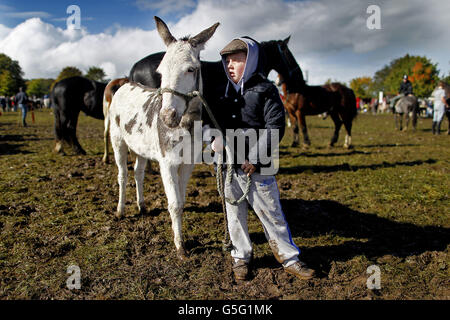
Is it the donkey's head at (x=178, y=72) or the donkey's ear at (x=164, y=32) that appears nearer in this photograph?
the donkey's head at (x=178, y=72)

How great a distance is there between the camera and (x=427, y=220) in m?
4.71

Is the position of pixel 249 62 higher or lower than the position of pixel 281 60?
lower

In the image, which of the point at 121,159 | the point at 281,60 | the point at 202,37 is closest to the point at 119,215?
the point at 121,159

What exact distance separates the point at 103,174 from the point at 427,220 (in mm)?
7298

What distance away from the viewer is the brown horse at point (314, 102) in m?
11.2

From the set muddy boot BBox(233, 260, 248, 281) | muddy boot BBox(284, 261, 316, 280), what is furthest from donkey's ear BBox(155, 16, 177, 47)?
muddy boot BBox(284, 261, 316, 280)

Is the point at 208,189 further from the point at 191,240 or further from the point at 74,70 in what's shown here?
the point at 74,70

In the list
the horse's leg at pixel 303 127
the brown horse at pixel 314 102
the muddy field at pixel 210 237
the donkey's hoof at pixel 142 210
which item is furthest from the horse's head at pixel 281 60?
the donkey's hoof at pixel 142 210

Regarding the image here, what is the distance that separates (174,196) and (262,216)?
113cm

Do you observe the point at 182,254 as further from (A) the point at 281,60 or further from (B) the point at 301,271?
(A) the point at 281,60

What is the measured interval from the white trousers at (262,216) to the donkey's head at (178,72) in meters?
0.96

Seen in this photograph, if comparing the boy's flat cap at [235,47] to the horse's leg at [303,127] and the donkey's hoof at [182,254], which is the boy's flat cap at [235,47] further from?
the horse's leg at [303,127]

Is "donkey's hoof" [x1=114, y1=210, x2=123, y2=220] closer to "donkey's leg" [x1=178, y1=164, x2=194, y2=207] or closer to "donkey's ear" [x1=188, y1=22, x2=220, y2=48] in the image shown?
"donkey's leg" [x1=178, y1=164, x2=194, y2=207]

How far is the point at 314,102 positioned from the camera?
11578 mm
